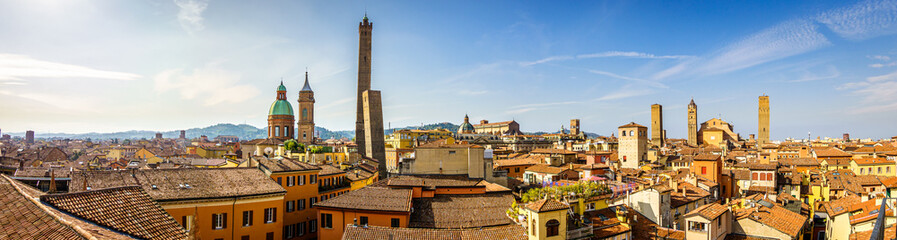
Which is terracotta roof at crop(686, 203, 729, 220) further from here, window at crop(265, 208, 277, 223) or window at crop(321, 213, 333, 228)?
window at crop(265, 208, 277, 223)

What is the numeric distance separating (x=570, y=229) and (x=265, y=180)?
1734cm

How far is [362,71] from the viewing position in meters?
81.3

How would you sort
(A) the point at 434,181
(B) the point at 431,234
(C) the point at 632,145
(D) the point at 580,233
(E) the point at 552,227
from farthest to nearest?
(C) the point at 632,145 → (A) the point at 434,181 → (B) the point at 431,234 → (D) the point at 580,233 → (E) the point at 552,227

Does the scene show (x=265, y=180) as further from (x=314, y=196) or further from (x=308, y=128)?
(x=308, y=128)

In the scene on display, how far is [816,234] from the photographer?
34.9m

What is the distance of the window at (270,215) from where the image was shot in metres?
26.5

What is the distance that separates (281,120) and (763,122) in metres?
115

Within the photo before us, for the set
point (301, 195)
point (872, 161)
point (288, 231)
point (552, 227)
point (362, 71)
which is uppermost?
point (362, 71)

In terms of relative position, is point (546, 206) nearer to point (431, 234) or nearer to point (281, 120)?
point (431, 234)

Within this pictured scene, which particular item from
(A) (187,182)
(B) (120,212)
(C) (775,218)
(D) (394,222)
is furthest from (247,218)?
(C) (775,218)

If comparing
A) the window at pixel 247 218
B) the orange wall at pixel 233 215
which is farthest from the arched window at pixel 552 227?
the window at pixel 247 218

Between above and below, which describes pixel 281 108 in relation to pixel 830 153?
above

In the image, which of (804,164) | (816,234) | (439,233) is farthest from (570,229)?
(804,164)

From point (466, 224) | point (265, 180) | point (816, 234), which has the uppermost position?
point (265, 180)
